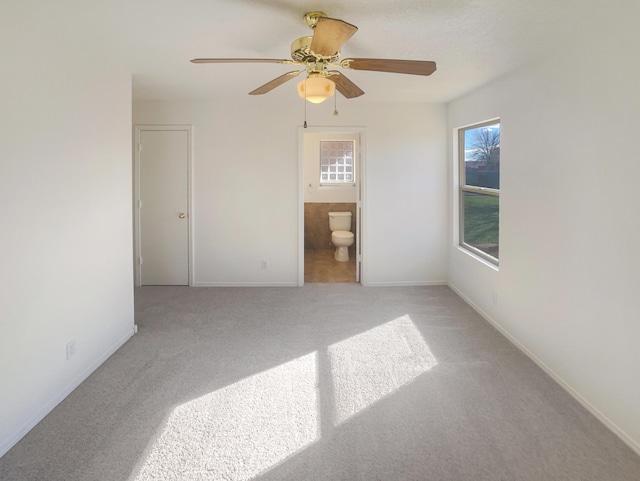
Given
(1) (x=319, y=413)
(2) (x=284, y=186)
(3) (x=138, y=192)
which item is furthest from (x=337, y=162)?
(1) (x=319, y=413)

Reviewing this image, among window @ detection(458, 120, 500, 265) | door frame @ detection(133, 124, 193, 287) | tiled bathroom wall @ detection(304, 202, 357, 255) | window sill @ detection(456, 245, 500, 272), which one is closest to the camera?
window sill @ detection(456, 245, 500, 272)

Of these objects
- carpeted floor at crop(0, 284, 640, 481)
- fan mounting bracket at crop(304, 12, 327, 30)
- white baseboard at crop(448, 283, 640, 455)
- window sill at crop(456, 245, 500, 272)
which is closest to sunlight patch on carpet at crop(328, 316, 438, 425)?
carpeted floor at crop(0, 284, 640, 481)

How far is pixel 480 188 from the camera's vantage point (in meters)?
4.28

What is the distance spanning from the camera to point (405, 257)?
5.14m

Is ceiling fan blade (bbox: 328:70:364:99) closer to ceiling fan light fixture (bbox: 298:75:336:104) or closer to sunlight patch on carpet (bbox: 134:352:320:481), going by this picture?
ceiling fan light fixture (bbox: 298:75:336:104)

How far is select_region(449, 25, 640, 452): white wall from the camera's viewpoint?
2104 mm

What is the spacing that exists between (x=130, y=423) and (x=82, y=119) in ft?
6.29

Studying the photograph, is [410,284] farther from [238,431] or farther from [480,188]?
[238,431]

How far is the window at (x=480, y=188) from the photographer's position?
154 inches

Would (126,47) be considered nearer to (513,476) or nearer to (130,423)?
(130,423)

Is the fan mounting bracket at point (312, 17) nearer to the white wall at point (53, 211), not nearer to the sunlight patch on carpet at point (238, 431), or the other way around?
the white wall at point (53, 211)

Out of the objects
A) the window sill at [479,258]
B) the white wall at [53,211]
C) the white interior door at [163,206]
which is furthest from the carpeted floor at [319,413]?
the white interior door at [163,206]

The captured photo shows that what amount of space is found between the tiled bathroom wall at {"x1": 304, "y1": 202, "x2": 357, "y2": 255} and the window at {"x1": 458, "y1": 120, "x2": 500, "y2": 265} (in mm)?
2640

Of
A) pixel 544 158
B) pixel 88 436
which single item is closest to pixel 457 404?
pixel 544 158
